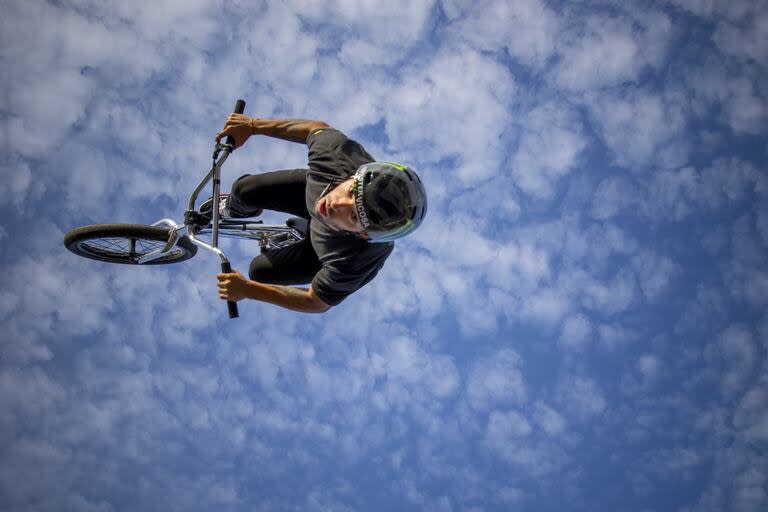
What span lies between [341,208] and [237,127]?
6.86 ft

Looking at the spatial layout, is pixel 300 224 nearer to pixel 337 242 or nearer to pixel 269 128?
pixel 269 128

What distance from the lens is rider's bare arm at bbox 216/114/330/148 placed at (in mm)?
5927

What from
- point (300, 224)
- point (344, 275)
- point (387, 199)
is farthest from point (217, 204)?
point (387, 199)

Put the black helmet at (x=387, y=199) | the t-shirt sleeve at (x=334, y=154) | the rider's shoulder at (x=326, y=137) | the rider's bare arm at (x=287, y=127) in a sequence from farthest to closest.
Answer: the rider's bare arm at (x=287, y=127)
the rider's shoulder at (x=326, y=137)
the t-shirt sleeve at (x=334, y=154)
the black helmet at (x=387, y=199)

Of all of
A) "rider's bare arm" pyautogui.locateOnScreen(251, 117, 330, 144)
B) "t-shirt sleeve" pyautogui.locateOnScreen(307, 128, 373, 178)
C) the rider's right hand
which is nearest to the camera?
"t-shirt sleeve" pyautogui.locateOnScreen(307, 128, 373, 178)

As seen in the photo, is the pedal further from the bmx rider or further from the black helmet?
the black helmet

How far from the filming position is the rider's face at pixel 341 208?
15.9 feet

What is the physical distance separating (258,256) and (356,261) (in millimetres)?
1948

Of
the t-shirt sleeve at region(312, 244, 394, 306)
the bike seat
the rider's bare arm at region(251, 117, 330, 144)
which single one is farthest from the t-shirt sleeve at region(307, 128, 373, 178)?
the bike seat

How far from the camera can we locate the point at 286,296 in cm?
543

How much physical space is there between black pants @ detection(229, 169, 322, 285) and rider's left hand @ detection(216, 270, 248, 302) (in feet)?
3.58

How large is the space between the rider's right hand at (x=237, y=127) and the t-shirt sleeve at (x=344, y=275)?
204 cm

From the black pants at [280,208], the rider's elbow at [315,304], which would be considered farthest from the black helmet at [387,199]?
the black pants at [280,208]

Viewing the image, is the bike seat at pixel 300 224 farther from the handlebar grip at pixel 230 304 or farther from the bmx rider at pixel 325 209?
the handlebar grip at pixel 230 304
